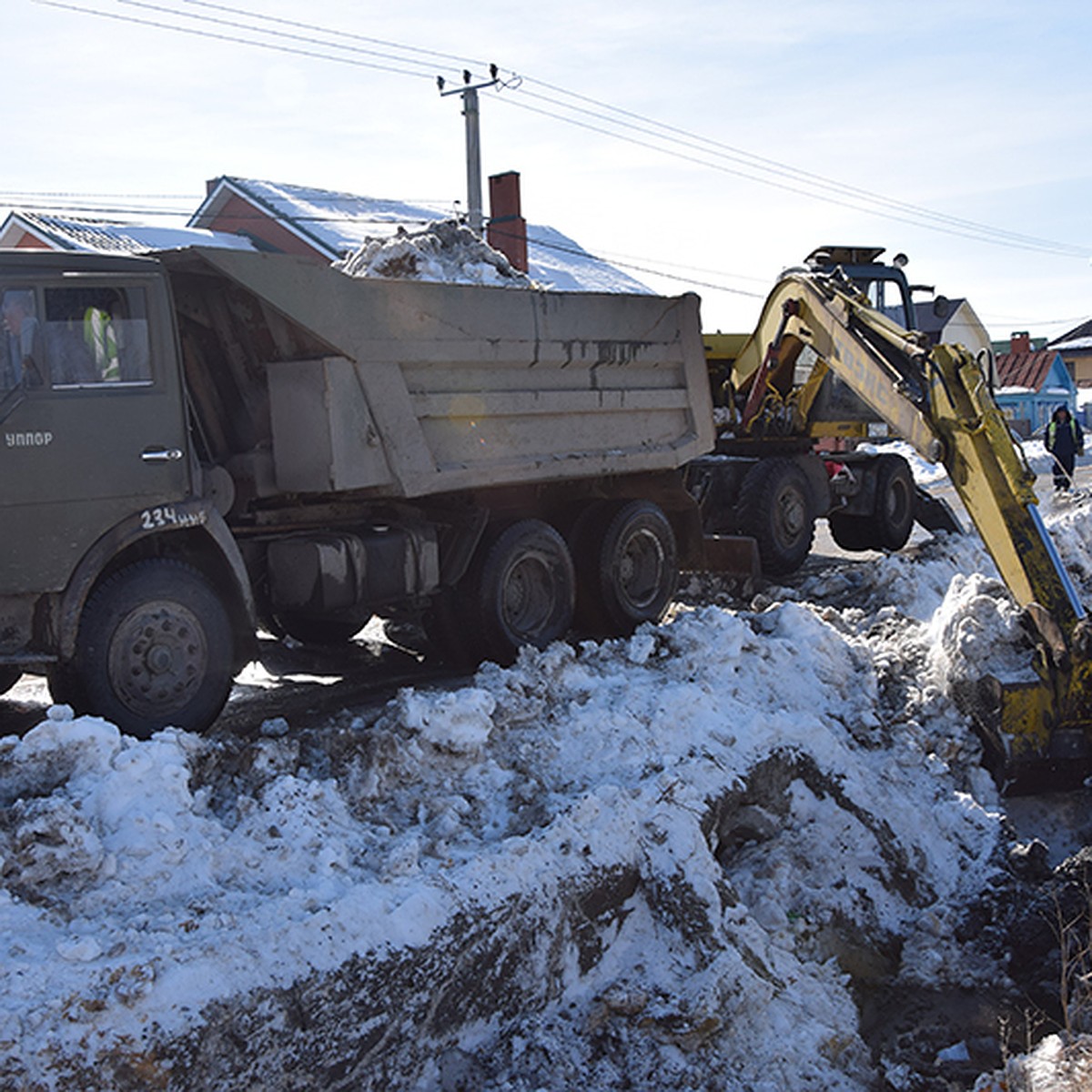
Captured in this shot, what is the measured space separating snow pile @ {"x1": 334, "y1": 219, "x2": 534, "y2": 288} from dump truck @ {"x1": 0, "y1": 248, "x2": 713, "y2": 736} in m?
1.34

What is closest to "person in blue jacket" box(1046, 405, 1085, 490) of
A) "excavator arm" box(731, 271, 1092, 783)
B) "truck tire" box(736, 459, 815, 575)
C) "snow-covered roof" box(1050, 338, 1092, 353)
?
"truck tire" box(736, 459, 815, 575)

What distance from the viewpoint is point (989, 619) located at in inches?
339

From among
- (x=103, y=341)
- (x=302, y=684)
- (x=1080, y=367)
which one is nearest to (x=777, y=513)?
(x=302, y=684)

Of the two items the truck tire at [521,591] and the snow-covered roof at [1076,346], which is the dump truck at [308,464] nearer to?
the truck tire at [521,591]

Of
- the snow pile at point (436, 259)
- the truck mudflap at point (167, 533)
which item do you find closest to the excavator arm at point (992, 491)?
the snow pile at point (436, 259)

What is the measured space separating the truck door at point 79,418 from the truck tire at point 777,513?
7906mm

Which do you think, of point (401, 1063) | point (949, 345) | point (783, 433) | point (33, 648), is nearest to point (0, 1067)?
point (401, 1063)

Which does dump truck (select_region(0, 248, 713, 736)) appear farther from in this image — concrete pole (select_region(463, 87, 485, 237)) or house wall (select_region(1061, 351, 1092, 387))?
house wall (select_region(1061, 351, 1092, 387))

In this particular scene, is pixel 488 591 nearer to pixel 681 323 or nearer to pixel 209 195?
pixel 681 323

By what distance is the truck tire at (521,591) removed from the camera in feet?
27.7

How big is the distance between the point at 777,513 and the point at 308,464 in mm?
7284

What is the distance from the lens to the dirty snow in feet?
14.4

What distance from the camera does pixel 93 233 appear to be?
25125mm

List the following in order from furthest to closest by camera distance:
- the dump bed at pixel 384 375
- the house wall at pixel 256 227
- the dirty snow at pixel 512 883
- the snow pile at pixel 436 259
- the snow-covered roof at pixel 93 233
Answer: the house wall at pixel 256 227 < the snow-covered roof at pixel 93 233 < the snow pile at pixel 436 259 < the dump bed at pixel 384 375 < the dirty snow at pixel 512 883
